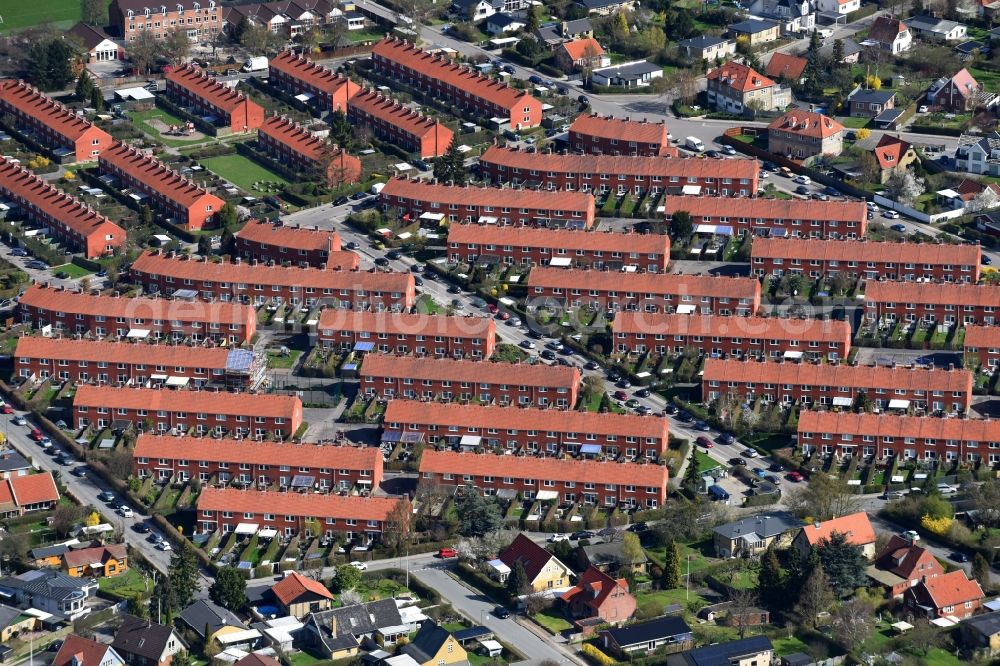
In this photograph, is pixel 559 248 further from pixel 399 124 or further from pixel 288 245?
pixel 399 124

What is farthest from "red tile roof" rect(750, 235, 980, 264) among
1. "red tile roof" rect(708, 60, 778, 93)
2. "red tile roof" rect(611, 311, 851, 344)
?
"red tile roof" rect(708, 60, 778, 93)

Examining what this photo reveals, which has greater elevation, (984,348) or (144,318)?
(984,348)

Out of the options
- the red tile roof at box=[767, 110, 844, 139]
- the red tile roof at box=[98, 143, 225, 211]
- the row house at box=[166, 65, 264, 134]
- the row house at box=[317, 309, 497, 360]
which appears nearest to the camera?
the row house at box=[317, 309, 497, 360]

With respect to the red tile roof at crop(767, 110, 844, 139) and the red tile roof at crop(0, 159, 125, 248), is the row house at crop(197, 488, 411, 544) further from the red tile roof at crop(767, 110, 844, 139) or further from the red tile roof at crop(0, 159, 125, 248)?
the red tile roof at crop(767, 110, 844, 139)

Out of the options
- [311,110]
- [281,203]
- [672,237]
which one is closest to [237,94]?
[311,110]

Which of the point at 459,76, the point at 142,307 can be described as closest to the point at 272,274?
the point at 142,307

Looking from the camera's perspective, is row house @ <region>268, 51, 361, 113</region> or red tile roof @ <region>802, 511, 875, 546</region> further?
row house @ <region>268, 51, 361, 113</region>
